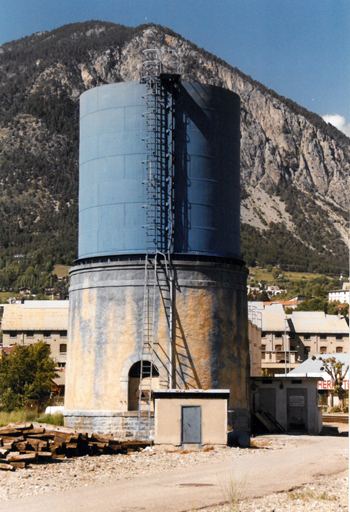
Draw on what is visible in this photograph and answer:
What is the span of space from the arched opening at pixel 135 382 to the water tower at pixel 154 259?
0.05m

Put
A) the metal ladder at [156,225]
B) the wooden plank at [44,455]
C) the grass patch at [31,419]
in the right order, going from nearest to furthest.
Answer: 1. the wooden plank at [44,455]
2. the metal ladder at [156,225]
3. the grass patch at [31,419]

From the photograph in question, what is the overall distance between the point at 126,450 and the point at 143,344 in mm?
6012

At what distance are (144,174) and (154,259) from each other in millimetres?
4195

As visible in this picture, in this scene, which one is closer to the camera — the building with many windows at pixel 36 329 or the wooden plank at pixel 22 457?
the wooden plank at pixel 22 457

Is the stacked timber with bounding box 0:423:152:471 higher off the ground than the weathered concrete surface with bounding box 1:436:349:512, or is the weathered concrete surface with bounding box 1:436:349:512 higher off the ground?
the stacked timber with bounding box 0:423:152:471

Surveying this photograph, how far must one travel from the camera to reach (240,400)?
34.4 meters

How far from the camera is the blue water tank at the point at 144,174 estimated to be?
3441cm

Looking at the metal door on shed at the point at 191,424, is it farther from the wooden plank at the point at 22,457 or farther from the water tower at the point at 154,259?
the wooden plank at the point at 22,457

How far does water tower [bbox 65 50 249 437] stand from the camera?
33.0m

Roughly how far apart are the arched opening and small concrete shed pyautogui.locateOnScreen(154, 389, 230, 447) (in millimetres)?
3742

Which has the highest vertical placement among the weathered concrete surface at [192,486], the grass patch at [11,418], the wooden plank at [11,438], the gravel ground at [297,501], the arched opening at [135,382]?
the arched opening at [135,382]

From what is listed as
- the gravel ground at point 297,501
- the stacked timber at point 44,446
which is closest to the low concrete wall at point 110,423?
the stacked timber at point 44,446

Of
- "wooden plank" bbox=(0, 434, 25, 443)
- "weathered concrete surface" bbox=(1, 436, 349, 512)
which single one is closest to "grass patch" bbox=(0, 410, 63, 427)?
"wooden plank" bbox=(0, 434, 25, 443)

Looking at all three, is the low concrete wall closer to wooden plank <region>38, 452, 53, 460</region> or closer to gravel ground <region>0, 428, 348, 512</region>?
gravel ground <region>0, 428, 348, 512</region>
